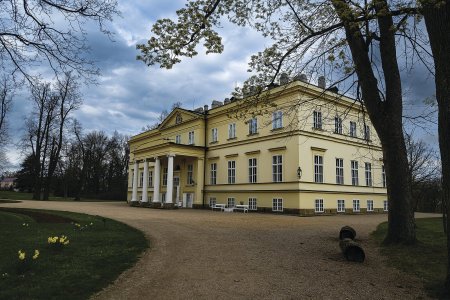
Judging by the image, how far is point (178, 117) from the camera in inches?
1516

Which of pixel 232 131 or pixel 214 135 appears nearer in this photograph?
pixel 232 131

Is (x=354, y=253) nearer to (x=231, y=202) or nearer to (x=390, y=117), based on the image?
(x=390, y=117)

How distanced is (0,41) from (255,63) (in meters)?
6.21

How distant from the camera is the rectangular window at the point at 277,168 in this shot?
26.7 meters

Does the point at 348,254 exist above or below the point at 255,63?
below

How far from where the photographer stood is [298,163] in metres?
25.3

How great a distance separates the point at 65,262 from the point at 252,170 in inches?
871

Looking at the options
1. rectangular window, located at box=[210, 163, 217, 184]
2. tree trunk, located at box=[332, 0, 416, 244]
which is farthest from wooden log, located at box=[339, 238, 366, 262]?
rectangular window, located at box=[210, 163, 217, 184]

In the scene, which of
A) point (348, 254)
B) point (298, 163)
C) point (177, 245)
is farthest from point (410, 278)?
point (298, 163)

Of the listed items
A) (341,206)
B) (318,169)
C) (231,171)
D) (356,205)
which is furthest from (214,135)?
(356,205)

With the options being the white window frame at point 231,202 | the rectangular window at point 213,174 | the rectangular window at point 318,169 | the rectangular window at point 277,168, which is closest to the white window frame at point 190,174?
the rectangular window at point 213,174

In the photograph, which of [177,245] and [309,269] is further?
[177,245]

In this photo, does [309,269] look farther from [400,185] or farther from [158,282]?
[400,185]

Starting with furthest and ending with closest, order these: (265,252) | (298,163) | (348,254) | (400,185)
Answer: (298,163), (400,185), (265,252), (348,254)
